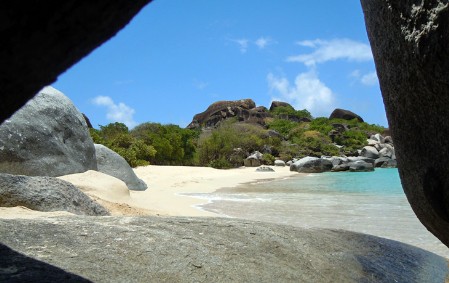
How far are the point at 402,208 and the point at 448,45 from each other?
932 centimetres

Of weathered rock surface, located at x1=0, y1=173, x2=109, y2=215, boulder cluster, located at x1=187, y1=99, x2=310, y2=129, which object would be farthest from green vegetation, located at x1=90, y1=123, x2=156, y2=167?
boulder cluster, located at x1=187, y1=99, x2=310, y2=129

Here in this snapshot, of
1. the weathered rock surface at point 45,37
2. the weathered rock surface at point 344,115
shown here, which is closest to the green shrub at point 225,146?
the weathered rock surface at point 45,37

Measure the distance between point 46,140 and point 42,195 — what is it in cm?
311

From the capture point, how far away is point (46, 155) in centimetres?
770

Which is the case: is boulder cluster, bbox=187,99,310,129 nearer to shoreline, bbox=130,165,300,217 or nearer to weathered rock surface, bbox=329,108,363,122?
weathered rock surface, bbox=329,108,363,122

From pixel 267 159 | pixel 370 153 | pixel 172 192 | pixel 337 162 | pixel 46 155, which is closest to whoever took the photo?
pixel 46 155

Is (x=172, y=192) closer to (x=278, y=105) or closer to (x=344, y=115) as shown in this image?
(x=344, y=115)

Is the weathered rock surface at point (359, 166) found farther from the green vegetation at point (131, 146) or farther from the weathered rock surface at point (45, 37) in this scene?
the weathered rock surface at point (45, 37)

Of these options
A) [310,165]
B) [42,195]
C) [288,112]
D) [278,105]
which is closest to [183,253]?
[42,195]

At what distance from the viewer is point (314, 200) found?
1177 cm

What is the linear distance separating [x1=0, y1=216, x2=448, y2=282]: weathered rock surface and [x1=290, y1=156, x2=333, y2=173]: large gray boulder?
92.9 feet

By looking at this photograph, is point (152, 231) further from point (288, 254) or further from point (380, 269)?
point (380, 269)

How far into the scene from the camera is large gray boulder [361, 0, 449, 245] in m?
1.84

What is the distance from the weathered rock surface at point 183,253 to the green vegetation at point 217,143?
1988 centimetres
